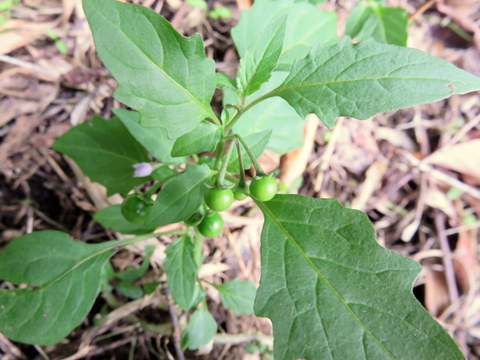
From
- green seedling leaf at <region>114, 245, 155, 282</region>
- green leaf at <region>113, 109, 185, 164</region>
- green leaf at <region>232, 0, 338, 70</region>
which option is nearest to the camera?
green leaf at <region>113, 109, 185, 164</region>

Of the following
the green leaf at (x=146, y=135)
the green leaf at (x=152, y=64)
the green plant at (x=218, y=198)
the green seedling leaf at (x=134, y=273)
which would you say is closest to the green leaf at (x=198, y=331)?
the green seedling leaf at (x=134, y=273)

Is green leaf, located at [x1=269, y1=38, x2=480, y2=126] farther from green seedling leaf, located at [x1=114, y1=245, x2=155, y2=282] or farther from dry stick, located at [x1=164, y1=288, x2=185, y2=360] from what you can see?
dry stick, located at [x1=164, y1=288, x2=185, y2=360]

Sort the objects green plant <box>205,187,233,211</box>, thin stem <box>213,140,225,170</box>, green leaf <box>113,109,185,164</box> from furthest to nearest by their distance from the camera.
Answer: green leaf <box>113,109,185,164</box> → thin stem <box>213,140,225,170</box> → green plant <box>205,187,233,211</box>

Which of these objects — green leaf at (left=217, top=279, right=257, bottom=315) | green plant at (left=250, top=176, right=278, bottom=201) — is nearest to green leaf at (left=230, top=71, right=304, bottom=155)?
green plant at (left=250, top=176, right=278, bottom=201)

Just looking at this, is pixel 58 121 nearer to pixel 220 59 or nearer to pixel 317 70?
pixel 220 59

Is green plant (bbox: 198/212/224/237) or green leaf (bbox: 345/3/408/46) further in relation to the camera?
green leaf (bbox: 345/3/408/46)

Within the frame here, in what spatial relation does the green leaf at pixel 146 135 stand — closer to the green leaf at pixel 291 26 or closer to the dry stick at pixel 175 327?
the green leaf at pixel 291 26

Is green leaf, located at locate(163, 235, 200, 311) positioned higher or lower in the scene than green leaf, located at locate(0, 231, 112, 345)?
higher

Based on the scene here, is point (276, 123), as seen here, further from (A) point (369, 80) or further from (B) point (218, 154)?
(A) point (369, 80)

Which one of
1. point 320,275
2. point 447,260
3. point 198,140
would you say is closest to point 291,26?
point 198,140
